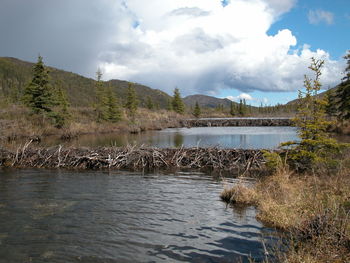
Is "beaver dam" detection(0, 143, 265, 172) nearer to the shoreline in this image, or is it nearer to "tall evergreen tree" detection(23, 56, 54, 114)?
the shoreline

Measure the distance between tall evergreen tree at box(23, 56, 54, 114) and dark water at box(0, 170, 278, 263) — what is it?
34.3m

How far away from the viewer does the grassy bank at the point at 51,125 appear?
132 feet

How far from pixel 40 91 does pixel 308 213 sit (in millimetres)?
47224

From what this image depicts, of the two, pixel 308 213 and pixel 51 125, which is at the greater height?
pixel 51 125

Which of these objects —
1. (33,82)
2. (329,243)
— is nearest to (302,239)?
(329,243)

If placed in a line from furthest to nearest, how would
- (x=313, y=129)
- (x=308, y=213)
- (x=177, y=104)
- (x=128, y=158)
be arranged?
(x=177, y=104) → (x=128, y=158) → (x=313, y=129) → (x=308, y=213)

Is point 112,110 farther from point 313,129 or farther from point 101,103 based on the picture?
point 313,129

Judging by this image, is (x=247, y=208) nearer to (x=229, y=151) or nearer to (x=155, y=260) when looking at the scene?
(x=155, y=260)

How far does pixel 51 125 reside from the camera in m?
48.1

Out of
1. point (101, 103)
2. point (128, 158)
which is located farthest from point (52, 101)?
point (128, 158)

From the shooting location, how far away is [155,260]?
7336 millimetres

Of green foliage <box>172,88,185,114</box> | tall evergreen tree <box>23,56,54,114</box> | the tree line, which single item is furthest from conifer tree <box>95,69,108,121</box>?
green foliage <box>172,88,185,114</box>

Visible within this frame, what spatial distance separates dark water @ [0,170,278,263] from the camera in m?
7.72

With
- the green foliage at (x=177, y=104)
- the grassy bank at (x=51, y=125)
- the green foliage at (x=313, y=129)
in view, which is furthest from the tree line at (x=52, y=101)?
the green foliage at (x=313, y=129)
